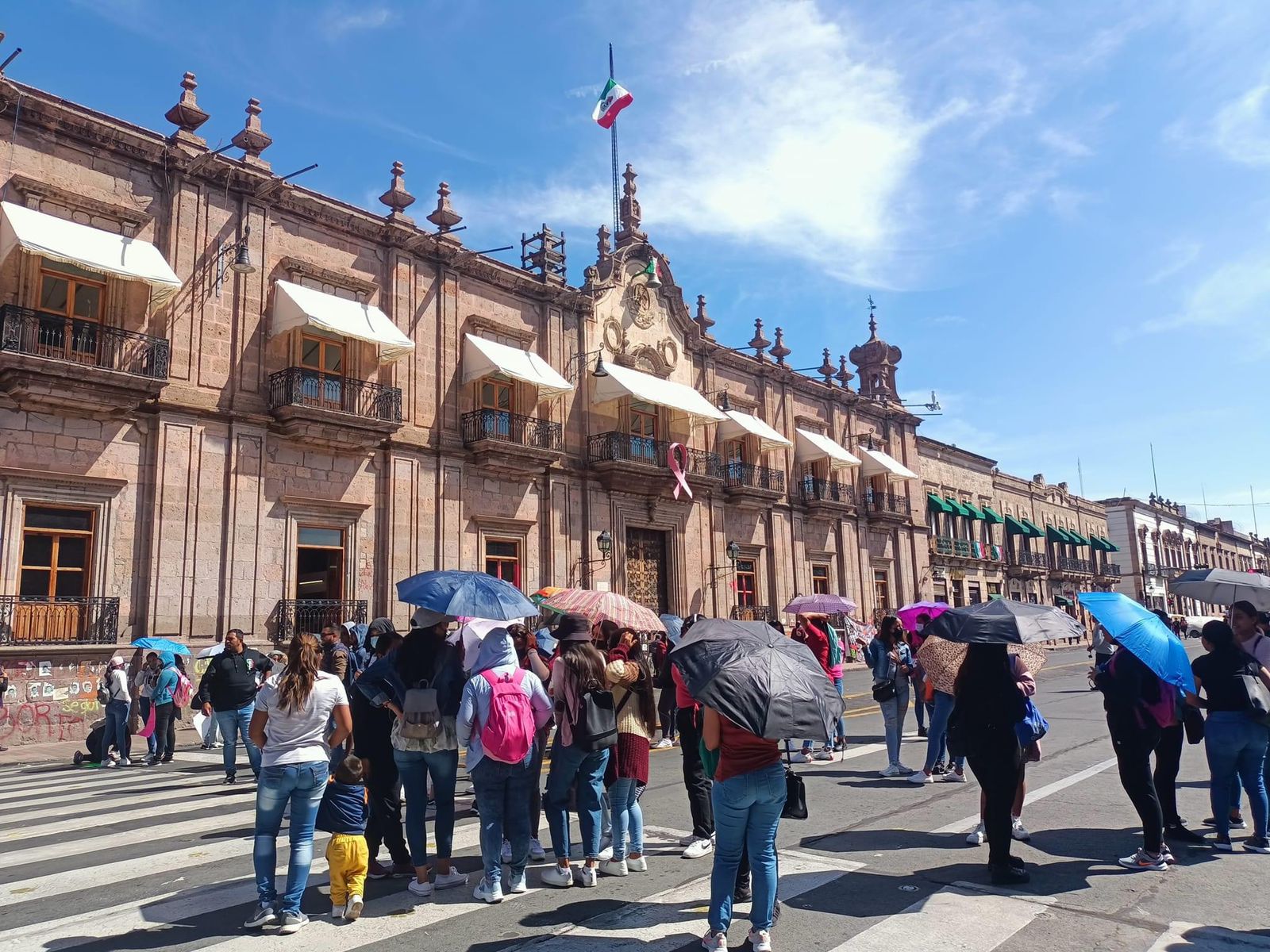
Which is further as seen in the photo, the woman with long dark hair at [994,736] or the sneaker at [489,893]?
the woman with long dark hair at [994,736]

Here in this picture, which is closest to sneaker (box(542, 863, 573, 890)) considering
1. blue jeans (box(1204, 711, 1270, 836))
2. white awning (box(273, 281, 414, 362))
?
blue jeans (box(1204, 711, 1270, 836))

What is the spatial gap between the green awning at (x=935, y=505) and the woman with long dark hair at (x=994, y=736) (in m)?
37.9

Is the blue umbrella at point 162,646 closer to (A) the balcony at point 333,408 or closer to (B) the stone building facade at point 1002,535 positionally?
(A) the balcony at point 333,408

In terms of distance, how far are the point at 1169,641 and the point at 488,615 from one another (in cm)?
483

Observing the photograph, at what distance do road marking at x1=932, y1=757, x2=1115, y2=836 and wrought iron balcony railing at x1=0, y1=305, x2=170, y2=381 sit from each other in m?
15.1

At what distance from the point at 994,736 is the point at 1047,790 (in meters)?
3.46

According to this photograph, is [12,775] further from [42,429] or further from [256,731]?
[256,731]

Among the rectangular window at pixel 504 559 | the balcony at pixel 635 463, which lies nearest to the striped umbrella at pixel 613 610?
the rectangular window at pixel 504 559

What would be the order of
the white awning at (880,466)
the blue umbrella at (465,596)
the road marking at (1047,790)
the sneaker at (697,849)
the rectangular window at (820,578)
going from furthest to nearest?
the white awning at (880,466), the rectangular window at (820,578), the road marking at (1047,790), the sneaker at (697,849), the blue umbrella at (465,596)

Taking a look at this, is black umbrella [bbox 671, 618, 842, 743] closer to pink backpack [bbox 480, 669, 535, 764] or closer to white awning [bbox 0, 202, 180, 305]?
pink backpack [bbox 480, 669, 535, 764]

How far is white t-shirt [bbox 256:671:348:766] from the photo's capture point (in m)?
5.23

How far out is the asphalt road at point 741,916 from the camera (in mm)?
4867

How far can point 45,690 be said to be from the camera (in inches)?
575

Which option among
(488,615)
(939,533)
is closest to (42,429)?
(488,615)
